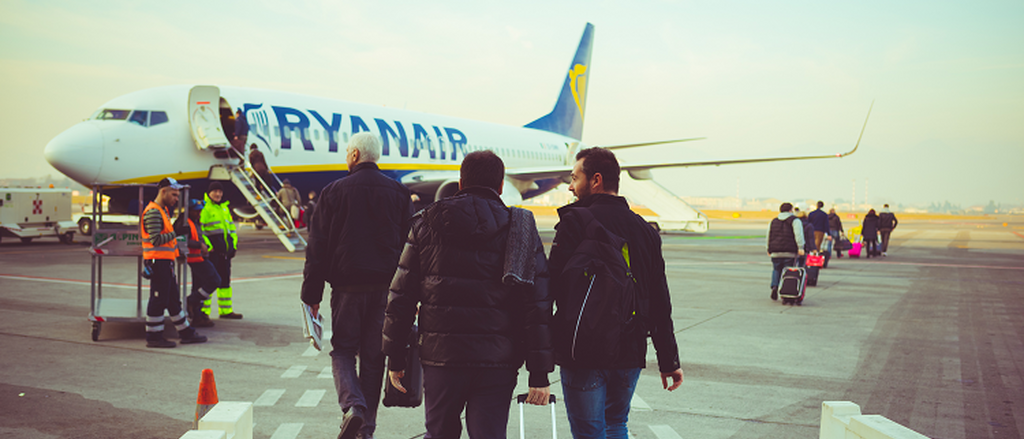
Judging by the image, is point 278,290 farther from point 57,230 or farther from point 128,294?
point 57,230

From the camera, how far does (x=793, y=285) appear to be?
993 centimetres

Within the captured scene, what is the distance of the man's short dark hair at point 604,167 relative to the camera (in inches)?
123

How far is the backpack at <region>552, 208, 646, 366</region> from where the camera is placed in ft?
9.43

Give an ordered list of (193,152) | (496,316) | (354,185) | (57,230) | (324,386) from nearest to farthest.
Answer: (496,316) → (354,185) → (324,386) → (193,152) → (57,230)

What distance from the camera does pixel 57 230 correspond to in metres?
19.0

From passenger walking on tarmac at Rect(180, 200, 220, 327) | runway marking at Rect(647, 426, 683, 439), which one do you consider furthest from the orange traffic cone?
passenger walking on tarmac at Rect(180, 200, 220, 327)

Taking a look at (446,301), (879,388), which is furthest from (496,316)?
(879,388)

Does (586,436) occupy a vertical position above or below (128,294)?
above

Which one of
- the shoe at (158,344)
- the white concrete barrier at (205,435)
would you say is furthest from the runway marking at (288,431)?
the shoe at (158,344)

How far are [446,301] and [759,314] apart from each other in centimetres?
729

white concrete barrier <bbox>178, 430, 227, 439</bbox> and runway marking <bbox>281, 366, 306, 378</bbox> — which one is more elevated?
white concrete barrier <bbox>178, 430, 227, 439</bbox>

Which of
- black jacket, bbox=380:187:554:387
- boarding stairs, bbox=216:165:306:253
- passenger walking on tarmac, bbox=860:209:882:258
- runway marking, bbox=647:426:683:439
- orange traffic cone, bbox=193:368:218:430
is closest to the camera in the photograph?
black jacket, bbox=380:187:554:387

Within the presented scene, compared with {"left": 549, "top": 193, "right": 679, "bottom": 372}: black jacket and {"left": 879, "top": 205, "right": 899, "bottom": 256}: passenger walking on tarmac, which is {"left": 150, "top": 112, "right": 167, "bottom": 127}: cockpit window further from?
{"left": 879, "top": 205, "right": 899, "bottom": 256}: passenger walking on tarmac

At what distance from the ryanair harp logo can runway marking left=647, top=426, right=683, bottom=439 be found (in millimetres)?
27422
